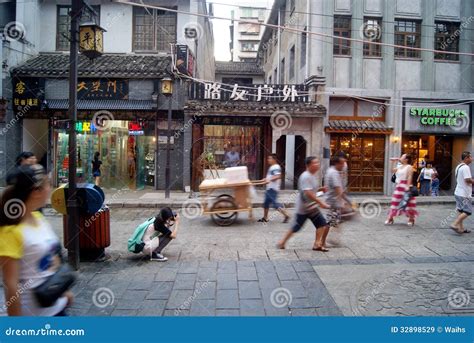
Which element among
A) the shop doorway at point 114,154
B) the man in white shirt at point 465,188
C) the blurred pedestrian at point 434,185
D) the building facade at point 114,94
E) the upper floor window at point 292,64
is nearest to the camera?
the man in white shirt at point 465,188

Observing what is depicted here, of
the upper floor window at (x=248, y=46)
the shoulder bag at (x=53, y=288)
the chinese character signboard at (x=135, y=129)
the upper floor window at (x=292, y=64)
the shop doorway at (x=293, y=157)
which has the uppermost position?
the upper floor window at (x=248, y=46)

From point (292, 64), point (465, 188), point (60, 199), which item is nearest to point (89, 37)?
point (60, 199)

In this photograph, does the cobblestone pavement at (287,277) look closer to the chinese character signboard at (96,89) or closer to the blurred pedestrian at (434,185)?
the blurred pedestrian at (434,185)

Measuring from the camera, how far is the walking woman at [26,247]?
2490mm

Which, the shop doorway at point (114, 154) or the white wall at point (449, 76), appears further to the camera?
the shop doorway at point (114, 154)

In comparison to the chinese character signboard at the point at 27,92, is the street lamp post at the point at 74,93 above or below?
below

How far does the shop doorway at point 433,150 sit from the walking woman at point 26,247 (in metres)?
16.9

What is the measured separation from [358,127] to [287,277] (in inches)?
457

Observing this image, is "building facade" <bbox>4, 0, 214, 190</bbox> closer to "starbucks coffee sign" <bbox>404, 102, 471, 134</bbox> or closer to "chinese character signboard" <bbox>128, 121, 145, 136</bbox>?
"chinese character signboard" <bbox>128, 121, 145, 136</bbox>

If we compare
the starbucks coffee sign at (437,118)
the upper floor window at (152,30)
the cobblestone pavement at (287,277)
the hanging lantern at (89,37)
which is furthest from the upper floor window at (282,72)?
the hanging lantern at (89,37)

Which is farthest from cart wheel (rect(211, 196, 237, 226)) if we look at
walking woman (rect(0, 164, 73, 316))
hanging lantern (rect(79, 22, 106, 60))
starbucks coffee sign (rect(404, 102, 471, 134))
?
starbucks coffee sign (rect(404, 102, 471, 134))

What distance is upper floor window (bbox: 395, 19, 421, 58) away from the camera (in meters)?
16.2

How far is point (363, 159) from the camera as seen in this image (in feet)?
53.7

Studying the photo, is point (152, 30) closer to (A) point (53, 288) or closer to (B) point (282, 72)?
(B) point (282, 72)
